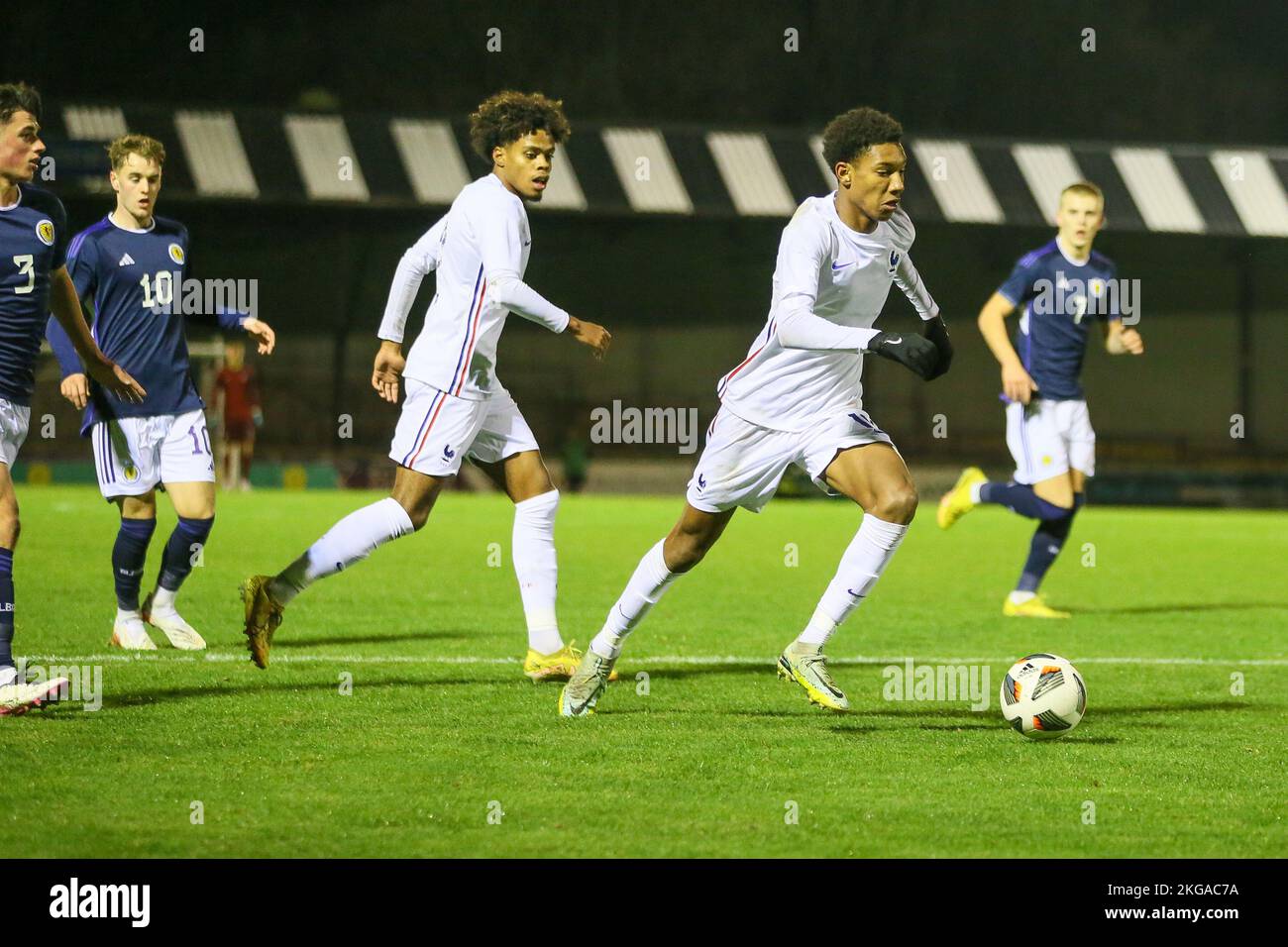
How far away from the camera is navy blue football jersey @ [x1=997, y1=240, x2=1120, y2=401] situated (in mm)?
9984

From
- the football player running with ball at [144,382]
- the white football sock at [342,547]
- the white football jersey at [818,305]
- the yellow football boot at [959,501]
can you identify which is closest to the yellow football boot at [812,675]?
the white football jersey at [818,305]

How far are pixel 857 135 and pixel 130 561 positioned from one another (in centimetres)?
392

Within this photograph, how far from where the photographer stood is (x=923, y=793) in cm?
477

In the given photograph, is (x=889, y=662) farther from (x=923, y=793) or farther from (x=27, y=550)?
(x=27, y=550)

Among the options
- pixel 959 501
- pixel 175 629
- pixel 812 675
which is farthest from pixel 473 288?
pixel 959 501

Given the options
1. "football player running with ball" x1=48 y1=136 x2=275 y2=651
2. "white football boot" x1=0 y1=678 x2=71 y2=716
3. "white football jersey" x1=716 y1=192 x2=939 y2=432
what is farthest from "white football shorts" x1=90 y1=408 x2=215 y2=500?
"white football jersey" x1=716 y1=192 x2=939 y2=432

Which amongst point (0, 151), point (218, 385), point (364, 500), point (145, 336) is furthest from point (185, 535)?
point (218, 385)

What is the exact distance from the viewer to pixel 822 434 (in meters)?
5.91

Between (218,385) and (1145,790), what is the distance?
65.4 ft

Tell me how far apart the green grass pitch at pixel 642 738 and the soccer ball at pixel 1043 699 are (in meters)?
0.08

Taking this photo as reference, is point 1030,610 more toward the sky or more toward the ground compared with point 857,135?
more toward the ground

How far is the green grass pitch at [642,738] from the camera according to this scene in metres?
4.25

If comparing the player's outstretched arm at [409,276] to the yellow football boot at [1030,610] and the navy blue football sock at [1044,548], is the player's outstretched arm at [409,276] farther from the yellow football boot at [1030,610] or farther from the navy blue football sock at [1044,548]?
the navy blue football sock at [1044,548]

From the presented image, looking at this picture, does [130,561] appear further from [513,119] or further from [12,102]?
[513,119]
